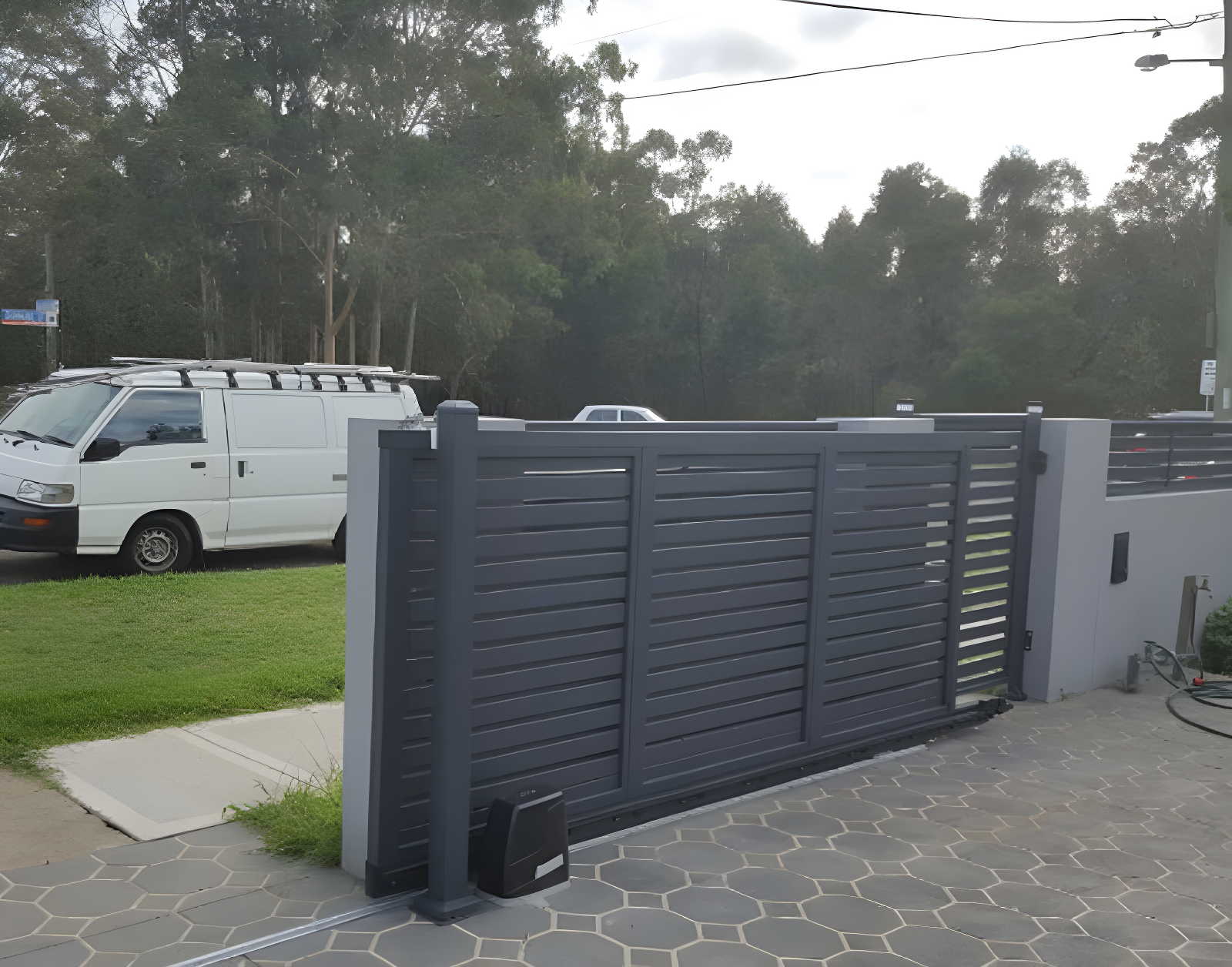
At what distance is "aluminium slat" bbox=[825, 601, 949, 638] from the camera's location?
5770 mm

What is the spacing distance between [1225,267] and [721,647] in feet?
42.2

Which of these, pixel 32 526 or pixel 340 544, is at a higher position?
pixel 32 526

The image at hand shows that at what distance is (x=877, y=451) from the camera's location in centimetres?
590

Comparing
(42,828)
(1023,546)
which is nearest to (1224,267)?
(1023,546)

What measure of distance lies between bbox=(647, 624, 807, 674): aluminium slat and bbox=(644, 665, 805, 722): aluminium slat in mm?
135

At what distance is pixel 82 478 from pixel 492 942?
8.25 meters

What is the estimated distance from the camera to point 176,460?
11.1 meters

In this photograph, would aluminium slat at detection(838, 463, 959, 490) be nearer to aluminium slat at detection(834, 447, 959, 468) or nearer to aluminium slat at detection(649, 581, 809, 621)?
aluminium slat at detection(834, 447, 959, 468)

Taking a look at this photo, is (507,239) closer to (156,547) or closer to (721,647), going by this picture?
(156,547)

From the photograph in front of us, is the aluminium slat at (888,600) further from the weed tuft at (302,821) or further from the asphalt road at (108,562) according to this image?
the asphalt road at (108,562)

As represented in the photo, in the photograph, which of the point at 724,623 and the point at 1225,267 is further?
the point at 1225,267

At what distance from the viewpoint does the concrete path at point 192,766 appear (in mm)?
4898

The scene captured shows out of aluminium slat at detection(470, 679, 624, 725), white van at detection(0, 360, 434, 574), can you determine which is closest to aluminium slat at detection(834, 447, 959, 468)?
aluminium slat at detection(470, 679, 624, 725)

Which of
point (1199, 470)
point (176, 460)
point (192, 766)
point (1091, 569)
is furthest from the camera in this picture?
point (176, 460)
